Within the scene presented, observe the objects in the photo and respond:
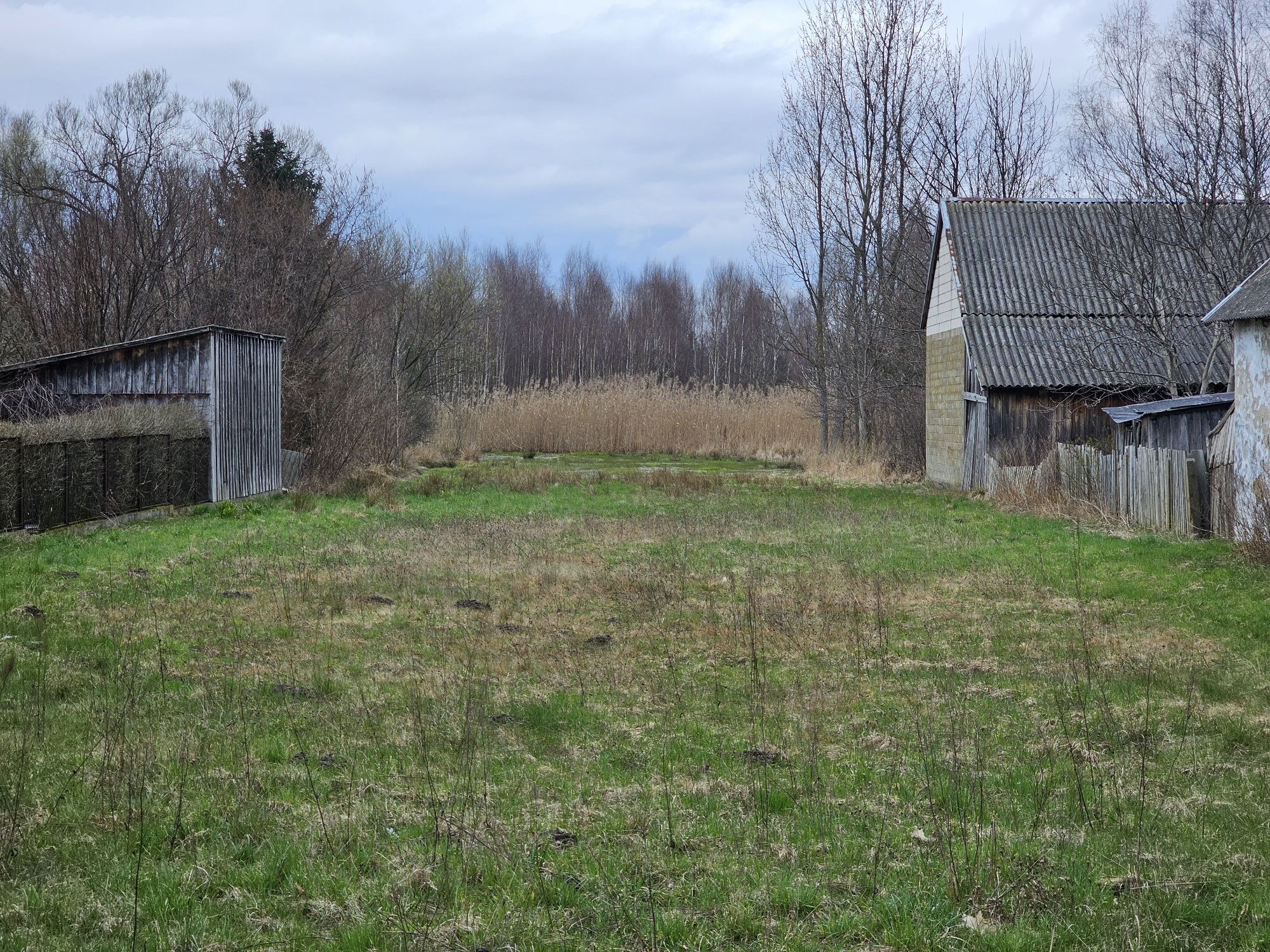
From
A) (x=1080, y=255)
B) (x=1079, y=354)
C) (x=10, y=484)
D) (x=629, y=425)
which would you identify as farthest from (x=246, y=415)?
(x=629, y=425)

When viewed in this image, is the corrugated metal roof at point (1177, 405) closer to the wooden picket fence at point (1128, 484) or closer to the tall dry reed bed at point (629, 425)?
the wooden picket fence at point (1128, 484)

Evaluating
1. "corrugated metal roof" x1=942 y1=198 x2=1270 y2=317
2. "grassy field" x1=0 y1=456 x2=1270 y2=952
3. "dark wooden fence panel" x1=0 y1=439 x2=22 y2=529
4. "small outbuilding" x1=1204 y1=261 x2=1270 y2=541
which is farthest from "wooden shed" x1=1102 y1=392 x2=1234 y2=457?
"dark wooden fence panel" x1=0 y1=439 x2=22 y2=529

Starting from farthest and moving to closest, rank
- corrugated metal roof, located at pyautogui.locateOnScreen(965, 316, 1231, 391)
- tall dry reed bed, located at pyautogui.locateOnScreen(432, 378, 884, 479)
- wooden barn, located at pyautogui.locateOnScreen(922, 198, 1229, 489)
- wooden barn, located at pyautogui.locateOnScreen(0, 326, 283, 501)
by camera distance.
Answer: tall dry reed bed, located at pyautogui.locateOnScreen(432, 378, 884, 479), wooden barn, located at pyautogui.locateOnScreen(922, 198, 1229, 489), corrugated metal roof, located at pyautogui.locateOnScreen(965, 316, 1231, 391), wooden barn, located at pyautogui.locateOnScreen(0, 326, 283, 501)

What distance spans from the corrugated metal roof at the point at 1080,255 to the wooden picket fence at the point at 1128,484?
4.40 meters

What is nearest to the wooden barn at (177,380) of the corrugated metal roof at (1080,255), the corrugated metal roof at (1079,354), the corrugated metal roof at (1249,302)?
the corrugated metal roof at (1079,354)

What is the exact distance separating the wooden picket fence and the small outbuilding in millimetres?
378

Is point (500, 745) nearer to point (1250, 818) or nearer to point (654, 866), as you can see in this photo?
point (654, 866)

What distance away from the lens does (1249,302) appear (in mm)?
15586

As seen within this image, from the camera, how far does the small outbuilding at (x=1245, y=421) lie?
49.5 feet

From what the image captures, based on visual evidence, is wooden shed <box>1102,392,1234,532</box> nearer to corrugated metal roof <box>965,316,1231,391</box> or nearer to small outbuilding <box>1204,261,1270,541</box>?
small outbuilding <box>1204,261,1270,541</box>

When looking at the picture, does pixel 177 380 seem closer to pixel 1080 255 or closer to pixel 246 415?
pixel 246 415

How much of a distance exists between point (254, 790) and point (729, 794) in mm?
2357

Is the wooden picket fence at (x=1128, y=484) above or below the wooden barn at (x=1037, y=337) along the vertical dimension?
below

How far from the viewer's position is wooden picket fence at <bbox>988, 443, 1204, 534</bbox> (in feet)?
53.4
